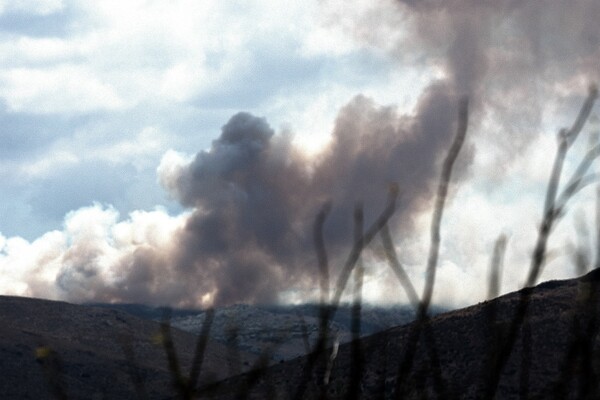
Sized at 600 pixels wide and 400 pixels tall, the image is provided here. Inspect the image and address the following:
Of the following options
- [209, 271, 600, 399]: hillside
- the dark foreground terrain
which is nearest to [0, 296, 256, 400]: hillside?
the dark foreground terrain

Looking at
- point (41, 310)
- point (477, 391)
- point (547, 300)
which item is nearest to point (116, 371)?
point (41, 310)

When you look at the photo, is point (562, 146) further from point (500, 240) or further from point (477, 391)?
point (477, 391)

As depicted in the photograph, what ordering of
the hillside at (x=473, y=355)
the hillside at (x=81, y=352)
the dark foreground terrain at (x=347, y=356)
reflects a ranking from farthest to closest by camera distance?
the hillside at (x=81, y=352), the hillside at (x=473, y=355), the dark foreground terrain at (x=347, y=356)

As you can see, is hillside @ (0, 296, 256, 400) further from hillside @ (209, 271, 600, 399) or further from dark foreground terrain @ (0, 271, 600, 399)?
hillside @ (209, 271, 600, 399)

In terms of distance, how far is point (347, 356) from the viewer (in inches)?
1933

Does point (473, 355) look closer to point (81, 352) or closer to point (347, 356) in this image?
point (347, 356)

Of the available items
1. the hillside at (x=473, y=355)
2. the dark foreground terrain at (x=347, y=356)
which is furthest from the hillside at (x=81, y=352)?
the hillside at (x=473, y=355)

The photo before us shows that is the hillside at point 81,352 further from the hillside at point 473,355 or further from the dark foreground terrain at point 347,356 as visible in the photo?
the hillside at point 473,355

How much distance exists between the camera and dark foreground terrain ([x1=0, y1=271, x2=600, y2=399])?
2996 mm

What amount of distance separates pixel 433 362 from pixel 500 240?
0.43 m

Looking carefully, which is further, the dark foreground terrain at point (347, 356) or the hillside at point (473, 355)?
the hillside at point (473, 355)

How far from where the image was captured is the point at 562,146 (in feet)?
9.64

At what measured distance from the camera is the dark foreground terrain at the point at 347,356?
9.83 ft

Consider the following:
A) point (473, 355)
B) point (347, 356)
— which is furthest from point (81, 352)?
point (473, 355)
